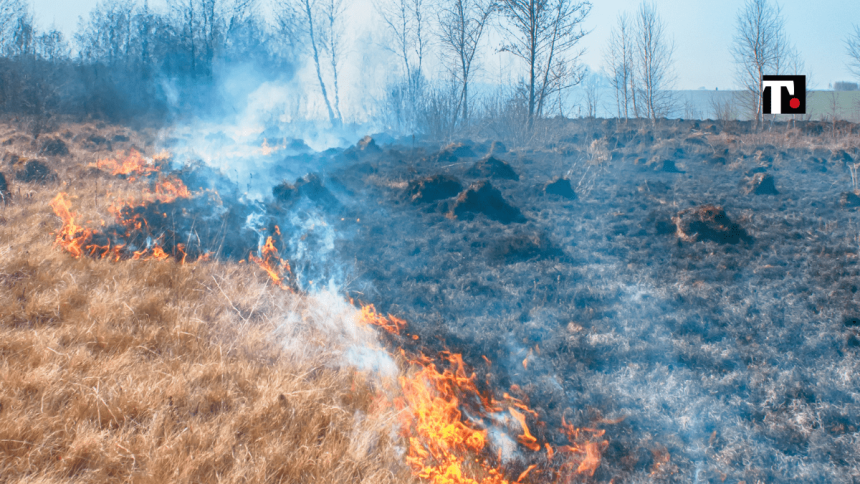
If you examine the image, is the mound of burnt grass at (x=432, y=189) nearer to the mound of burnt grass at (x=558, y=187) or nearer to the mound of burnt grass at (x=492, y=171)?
the mound of burnt grass at (x=492, y=171)

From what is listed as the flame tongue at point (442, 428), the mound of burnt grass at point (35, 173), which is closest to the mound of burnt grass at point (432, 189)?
the flame tongue at point (442, 428)

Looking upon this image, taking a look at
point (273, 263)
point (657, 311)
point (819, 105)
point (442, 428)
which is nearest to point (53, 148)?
point (273, 263)

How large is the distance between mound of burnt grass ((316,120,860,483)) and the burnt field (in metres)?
0.01

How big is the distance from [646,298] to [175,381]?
3.94 meters

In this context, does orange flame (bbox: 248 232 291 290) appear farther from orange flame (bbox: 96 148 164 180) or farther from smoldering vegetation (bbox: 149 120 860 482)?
orange flame (bbox: 96 148 164 180)

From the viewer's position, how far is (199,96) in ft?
68.5

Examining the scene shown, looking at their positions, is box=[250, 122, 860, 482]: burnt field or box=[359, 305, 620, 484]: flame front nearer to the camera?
box=[359, 305, 620, 484]: flame front

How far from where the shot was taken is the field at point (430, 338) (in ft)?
6.73

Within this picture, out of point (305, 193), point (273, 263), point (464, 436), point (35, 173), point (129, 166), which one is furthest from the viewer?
point (129, 166)

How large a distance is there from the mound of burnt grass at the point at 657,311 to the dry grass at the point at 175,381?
88 centimetres

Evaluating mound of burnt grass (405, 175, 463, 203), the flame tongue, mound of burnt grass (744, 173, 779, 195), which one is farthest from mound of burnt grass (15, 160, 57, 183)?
mound of burnt grass (744, 173, 779, 195)

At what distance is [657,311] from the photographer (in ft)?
11.3

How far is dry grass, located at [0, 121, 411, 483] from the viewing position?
6.25 ft

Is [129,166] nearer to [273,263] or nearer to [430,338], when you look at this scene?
A: [273,263]
